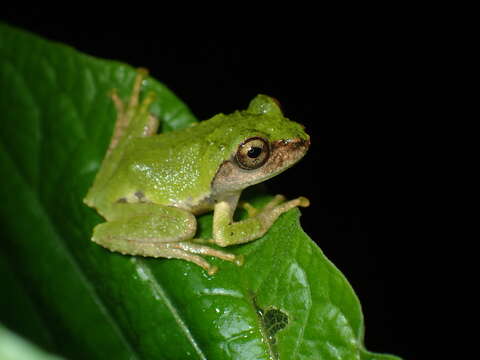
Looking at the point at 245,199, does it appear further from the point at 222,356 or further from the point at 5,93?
the point at 5,93

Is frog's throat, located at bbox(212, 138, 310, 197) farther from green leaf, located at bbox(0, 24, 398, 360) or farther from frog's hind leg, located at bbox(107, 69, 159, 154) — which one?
frog's hind leg, located at bbox(107, 69, 159, 154)

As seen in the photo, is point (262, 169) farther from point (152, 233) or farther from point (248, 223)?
point (152, 233)

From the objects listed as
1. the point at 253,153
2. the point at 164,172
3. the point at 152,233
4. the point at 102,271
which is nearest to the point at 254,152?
the point at 253,153

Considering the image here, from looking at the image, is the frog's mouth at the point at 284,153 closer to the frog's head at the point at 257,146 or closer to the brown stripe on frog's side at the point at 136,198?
the frog's head at the point at 257,146

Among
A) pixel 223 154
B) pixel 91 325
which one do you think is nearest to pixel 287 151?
pixel 223 154

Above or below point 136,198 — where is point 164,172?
above

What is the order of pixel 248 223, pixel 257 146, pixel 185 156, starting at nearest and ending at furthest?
1. pixel 248 223
2. pixel 257 146
3. pixel 185 156

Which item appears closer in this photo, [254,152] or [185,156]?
[254,152]
